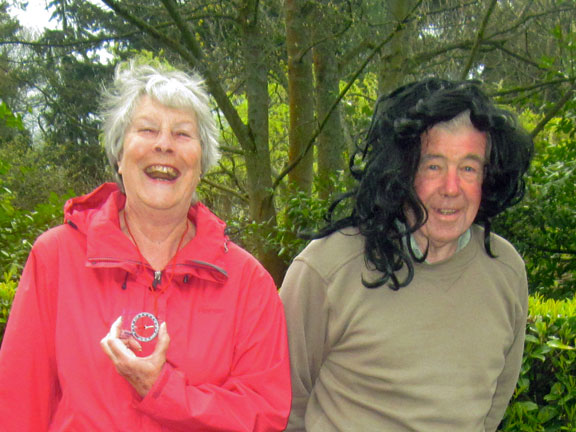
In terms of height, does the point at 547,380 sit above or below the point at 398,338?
below

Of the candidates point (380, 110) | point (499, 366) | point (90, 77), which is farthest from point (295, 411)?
point (90, 77)

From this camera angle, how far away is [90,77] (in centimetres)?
2236

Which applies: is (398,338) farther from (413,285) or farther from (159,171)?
(159,171)

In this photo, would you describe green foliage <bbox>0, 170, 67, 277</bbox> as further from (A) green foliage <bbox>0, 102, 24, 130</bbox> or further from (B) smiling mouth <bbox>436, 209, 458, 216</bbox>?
(B) smiling mouth <bbox>436, 209, 458, 216</bbox>

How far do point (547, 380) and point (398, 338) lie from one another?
1.21 m

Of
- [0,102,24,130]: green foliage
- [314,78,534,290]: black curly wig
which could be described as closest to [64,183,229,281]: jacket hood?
[314,78,534,290]: black curly wig

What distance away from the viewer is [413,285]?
206cm

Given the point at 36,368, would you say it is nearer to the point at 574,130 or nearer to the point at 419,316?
the point at 419,316

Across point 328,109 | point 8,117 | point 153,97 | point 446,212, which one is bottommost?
point 446,212

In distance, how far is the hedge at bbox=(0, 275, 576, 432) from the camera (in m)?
2.69

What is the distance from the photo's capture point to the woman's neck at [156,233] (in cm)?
203

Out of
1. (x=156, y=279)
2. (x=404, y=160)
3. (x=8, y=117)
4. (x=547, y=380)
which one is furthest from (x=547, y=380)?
(x=8, y=117)

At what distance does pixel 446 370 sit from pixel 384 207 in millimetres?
580

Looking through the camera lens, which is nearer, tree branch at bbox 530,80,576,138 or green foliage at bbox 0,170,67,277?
green foliage at bbox 0,170,67,277
